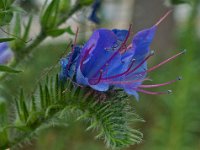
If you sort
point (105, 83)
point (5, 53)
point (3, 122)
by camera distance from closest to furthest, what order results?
point (105, 83) < point (3, 122) < point (5, 53)

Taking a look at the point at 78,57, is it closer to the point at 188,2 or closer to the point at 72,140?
the point at 188,2

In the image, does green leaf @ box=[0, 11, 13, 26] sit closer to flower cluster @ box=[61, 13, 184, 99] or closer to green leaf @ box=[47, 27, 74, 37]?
flower cluster @ box=[61, 13, 184, 99]

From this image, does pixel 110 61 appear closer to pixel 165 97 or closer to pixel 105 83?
pixel 105 83

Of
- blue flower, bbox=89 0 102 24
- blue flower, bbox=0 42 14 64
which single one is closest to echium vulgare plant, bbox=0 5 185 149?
blue flower, bbox=0 42 14 64

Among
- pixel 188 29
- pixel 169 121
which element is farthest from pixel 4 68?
pixel 169 121

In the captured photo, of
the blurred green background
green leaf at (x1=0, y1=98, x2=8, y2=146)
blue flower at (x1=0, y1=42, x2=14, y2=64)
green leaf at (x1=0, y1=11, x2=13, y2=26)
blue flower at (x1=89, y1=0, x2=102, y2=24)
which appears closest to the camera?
green leaf at (x1=0, y1=11, x2=13, y2=26)

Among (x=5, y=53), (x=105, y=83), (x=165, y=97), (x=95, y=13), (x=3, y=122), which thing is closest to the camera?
(x=105, y=83)

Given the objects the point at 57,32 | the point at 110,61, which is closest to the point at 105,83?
the point at 110,61
